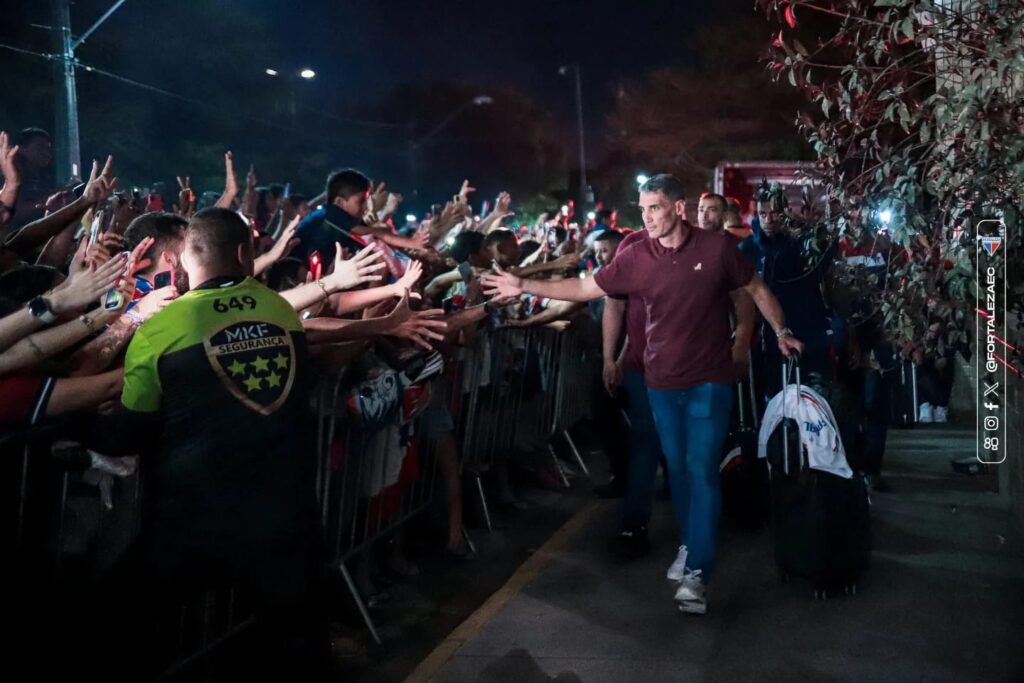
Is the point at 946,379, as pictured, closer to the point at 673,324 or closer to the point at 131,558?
the point at 673,324

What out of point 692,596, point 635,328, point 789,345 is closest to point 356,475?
point 692,596

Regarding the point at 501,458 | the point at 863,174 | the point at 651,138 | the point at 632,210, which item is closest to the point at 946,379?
the point at 501,458

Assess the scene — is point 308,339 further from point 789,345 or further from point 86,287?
point 789,345

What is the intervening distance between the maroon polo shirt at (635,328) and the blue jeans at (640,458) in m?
0.08

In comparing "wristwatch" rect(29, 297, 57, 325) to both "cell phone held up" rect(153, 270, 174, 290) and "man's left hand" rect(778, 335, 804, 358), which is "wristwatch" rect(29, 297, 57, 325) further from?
"man's left hand" rect(778, 335, 804, 358)

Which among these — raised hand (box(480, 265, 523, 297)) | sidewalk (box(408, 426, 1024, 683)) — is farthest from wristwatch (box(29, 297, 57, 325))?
raised hand (box(480, 265, 523, 297))

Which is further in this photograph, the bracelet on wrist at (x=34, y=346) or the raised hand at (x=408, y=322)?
the raised hand at (x=408, y=322)

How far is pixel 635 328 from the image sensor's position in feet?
23.7

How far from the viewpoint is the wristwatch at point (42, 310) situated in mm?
3988

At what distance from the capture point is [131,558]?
3918 mm

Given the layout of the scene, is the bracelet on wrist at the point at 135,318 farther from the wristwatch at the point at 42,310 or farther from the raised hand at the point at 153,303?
the wristwatch at the point at 42,310

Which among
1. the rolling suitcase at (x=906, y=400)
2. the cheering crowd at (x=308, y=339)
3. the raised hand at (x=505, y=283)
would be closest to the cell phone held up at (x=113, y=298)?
the cheering crowd at (x=308, y=339)

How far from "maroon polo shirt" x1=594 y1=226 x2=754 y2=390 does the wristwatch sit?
11.2 feet

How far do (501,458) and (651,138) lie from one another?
117 ft
